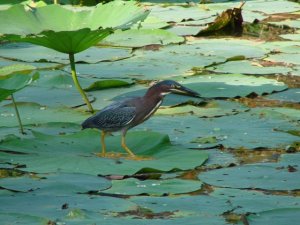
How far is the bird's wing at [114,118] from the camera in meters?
3.35

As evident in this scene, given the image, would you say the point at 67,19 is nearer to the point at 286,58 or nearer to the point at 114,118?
the point at 114,118

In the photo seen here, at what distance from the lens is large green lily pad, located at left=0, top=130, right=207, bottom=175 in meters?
3.12

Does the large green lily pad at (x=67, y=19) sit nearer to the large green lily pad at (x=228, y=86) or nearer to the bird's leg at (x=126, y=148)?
the large green lily pad at (x=228, y=86)

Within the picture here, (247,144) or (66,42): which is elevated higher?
→ (66,42)

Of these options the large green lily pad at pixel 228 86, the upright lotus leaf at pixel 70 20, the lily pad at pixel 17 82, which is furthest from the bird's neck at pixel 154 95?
the large green lily pad at pixel 228 86

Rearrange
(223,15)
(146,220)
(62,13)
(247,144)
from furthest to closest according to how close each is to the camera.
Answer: (223,15)
(62,13)
(247,144)
(146,220)

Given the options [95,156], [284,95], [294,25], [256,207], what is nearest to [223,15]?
[294,25]

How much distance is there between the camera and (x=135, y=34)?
6.13 m

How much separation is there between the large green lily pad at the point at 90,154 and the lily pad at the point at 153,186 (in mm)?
104

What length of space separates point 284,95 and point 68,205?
1935 mm

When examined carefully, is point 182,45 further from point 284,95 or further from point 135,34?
point 284,95

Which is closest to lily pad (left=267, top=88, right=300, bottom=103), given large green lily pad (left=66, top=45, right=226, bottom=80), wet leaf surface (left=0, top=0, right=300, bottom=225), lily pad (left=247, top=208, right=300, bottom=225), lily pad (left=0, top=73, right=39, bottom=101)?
wet leaf surface (left=0, top=0, right=300, bottom=225)

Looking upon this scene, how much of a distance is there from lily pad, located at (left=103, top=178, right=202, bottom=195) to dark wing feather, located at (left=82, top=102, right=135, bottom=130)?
14.7 inches

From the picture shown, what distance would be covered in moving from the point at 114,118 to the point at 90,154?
16cm
